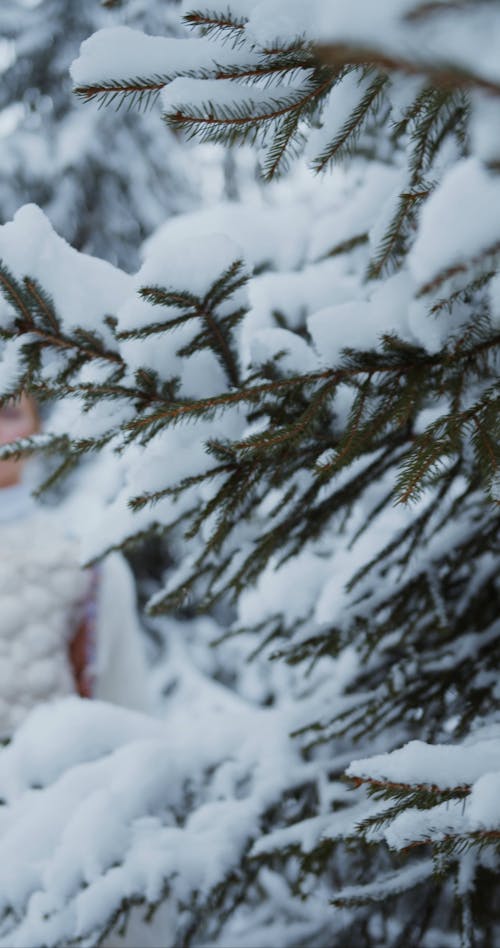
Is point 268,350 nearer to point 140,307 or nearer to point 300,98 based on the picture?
point 140,307

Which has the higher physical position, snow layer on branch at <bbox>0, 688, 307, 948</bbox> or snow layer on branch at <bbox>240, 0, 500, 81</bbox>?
snow layer on branch at <bbox>240, 0, 500, 81</bbox>

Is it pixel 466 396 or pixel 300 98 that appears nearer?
pixel 300 98

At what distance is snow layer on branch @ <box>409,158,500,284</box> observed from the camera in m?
1.17

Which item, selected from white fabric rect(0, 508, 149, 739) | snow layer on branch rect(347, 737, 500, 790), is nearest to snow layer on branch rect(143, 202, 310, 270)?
white fabric rect(0, 508, 149, 739)

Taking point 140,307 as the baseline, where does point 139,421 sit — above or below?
below

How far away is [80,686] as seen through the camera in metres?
2.50

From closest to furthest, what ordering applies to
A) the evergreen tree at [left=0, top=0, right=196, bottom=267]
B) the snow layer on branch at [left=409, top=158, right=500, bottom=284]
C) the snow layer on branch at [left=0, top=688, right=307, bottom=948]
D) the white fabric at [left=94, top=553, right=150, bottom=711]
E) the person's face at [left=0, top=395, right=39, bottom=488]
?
the snow layer on branch at [left=409, top=158, right=500, bottom=284] < the snow layer on branch at [left=0, top=688, right=307, bottom=948] < the white fabric at [left=94, top=553, right=150, bottom=711] < the person's face at [left=0, top=395, right=39, bottom=488] < the evergreen tree at [left=0, top=0, right=196, bottom=267]

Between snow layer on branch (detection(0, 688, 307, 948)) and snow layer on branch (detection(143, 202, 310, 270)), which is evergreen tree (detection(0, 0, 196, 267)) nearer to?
snow layer on branch (detection(143, 202, 310, 270))

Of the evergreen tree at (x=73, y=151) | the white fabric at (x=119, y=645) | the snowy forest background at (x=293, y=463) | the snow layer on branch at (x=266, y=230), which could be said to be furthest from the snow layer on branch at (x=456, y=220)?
the evergreen tree at (x=73, y=151)

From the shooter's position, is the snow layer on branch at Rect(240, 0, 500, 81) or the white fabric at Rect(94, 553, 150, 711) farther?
the white fabric at Rect(94, 553, 150, 711)

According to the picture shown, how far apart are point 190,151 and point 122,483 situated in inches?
185

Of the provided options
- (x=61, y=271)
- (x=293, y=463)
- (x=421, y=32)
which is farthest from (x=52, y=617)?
(x=421, y=32)

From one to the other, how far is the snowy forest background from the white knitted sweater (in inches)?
9.9

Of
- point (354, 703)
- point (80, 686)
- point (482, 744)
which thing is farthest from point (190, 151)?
point (482, 744)
